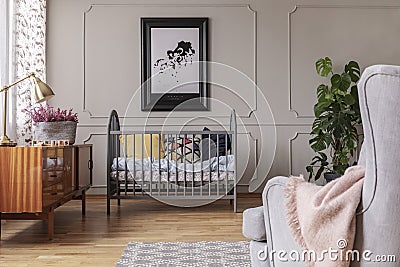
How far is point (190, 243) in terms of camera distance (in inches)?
126

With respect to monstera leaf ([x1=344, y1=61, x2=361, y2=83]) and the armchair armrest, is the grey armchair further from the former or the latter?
monstera leaf ([x1=344, y1=61, x2=361, y2=83])

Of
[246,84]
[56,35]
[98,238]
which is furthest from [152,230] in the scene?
[56,35]

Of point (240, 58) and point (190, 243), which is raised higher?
point (240, 58)

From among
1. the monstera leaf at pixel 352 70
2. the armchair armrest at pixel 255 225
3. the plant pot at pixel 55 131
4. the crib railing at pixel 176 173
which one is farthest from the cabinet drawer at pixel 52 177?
the monstera leaf at pixel 352 70

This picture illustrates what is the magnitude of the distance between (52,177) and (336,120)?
2669 mm

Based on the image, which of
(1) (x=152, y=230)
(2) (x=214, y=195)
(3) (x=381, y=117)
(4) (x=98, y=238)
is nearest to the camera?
(3) (x=381, y=117)

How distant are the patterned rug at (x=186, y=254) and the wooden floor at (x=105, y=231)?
10 cm

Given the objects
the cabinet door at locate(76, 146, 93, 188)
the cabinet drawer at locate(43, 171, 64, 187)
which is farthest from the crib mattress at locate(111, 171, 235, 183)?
the cabinet drawer at locate(43, 171, 64, 187)

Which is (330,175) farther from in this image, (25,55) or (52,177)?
(25,55)

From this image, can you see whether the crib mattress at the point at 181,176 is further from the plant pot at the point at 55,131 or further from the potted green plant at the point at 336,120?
the potted green plant at the point at 336,120

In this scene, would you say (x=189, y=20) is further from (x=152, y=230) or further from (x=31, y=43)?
(x=152, y=230)

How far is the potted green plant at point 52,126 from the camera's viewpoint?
13.1 feet

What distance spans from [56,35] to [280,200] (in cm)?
429

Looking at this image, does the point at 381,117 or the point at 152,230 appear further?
the point at 152,230
